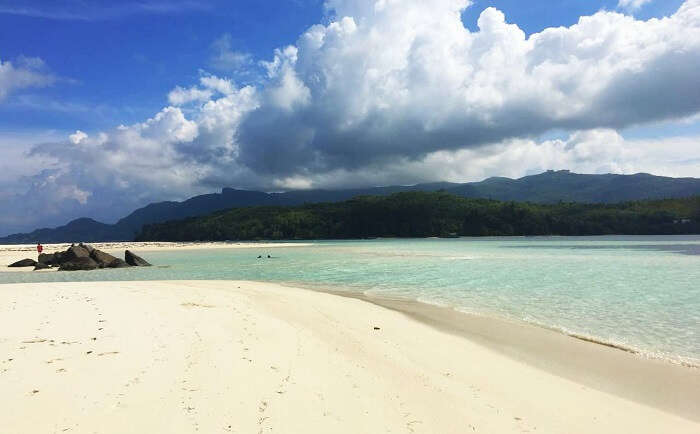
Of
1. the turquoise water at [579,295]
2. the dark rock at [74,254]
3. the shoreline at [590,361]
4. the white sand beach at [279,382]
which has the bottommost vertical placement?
the turquoise water at [579,295]

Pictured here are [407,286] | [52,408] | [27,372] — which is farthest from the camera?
[407,286]

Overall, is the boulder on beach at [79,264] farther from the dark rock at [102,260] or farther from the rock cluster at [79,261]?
the dark rock at [102,260]

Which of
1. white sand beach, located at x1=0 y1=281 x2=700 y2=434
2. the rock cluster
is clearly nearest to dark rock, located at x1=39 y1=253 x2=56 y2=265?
the rock cluster

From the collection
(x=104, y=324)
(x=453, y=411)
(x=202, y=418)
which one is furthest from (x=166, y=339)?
(x=453, y=411)

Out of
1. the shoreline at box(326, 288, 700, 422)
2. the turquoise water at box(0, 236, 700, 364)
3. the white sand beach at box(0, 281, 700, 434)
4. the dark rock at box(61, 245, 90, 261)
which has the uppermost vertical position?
the dark rock at box(61, 245, 90, 261)

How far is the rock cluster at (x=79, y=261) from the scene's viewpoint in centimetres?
4094

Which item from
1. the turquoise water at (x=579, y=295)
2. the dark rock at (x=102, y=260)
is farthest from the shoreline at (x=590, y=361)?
the dark rock at (x=102, y=260)

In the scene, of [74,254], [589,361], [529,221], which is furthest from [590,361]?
[529,221]

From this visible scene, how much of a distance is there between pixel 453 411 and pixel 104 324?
10277 millimetres

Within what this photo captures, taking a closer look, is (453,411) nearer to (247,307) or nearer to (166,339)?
(166,339)

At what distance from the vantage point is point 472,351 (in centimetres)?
1084

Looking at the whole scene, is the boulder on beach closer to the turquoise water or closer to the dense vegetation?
the turquoise water

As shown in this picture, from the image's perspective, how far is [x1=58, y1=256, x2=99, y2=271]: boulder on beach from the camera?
40.5 metres

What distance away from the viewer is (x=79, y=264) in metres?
40.9
